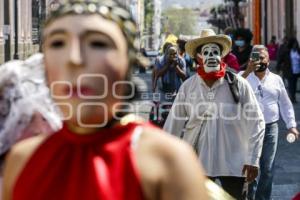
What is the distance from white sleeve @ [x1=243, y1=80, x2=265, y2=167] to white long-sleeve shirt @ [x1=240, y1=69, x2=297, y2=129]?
4.12ft

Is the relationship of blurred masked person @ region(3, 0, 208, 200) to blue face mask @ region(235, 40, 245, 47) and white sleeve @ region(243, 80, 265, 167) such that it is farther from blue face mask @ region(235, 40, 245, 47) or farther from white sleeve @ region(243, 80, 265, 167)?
blue face mask @ region(235, 40, 245, 47)

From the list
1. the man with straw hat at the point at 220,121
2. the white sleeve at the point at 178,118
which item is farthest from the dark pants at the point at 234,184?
the white sleeve at the point at 178,118

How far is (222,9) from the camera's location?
6366 centimetres

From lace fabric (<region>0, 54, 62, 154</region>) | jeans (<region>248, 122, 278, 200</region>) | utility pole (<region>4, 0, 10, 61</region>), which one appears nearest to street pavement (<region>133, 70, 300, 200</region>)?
jeans (<region>248, 122, 278, 200</region>)

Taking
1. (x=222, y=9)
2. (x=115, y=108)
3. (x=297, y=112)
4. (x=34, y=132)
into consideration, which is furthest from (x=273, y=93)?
(x=222, y=9)

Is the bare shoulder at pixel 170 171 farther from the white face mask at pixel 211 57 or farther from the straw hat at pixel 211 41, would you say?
the straw hat at pixel 211 41

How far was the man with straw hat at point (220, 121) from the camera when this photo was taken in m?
5.54

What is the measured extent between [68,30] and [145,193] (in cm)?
47

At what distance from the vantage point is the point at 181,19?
175 metres

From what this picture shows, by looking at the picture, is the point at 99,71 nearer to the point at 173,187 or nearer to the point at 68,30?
the point at 68,30

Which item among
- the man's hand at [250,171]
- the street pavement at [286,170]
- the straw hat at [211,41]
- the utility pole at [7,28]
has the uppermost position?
the utility pole at [7,28]

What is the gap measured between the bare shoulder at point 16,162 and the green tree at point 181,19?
162786mm

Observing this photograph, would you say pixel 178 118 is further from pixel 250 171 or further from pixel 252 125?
pixel 250 171

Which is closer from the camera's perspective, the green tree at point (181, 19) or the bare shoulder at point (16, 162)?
the bare shoulder at point (16, 162)
